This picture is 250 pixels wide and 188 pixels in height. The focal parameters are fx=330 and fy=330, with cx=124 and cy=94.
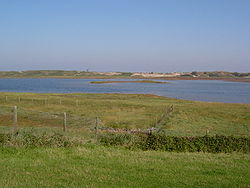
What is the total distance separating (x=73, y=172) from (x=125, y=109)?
35.7 metres

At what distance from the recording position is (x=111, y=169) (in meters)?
9.21

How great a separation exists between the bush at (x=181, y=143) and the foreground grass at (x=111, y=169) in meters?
2.77

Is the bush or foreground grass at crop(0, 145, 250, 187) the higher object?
foreground grass at crop(0, 145, 250, 187)

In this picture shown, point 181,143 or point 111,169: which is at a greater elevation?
point 111,169

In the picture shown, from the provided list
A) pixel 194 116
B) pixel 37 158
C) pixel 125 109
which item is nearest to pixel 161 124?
pixel 194 116

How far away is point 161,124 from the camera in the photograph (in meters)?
31.0

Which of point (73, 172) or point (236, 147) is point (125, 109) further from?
point (73, 172)

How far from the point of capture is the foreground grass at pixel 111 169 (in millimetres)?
7904

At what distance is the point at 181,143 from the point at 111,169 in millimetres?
6428

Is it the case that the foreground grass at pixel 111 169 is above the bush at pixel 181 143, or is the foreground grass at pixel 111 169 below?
above

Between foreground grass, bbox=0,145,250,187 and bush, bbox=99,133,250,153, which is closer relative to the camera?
foreground grass, bbox=0,145,250,187

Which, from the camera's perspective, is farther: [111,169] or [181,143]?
[181,143]

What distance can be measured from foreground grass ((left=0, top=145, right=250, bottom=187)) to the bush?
2.77 meters

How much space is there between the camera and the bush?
48.1 feet
